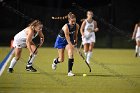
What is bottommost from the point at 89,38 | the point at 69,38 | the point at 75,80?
the point at 75,80

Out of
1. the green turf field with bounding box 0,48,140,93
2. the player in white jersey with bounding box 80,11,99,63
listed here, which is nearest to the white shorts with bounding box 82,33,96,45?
the player in white jersey with bounding box 80,11,99,63

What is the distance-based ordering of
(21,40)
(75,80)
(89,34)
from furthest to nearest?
(89,34)
(21,40)
(75,80)

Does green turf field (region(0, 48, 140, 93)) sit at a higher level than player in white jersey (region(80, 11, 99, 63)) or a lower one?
lower

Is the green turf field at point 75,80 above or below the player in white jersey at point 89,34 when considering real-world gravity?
below

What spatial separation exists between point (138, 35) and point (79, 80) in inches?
408

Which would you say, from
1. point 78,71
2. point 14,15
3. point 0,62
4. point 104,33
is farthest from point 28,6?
point 78,71

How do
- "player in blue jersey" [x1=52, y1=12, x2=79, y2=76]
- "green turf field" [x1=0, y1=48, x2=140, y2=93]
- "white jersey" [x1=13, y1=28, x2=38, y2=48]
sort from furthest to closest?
"white jersey" [x1=13, y1=28, x2=38, y2=48] → "player in blue jersey" [x1=52, y1=12, x2=79, y2=76] → "green turf field" [x1=0, y1=48, x2=140, y2=93]

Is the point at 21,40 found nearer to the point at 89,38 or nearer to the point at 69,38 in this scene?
the point at 69,38

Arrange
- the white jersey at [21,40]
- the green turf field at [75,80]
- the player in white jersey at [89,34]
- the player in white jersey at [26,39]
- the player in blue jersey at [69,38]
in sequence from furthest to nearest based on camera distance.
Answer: the player in white jersey at [89,34] < the white jersey at [21,40] < the player in white jersey at [26,39] < the player in blue jersey at [69,38] < the green turf field at [75,80]

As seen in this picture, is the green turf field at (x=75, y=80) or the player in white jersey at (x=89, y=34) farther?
the player in white jersey at (x=89, y=34)

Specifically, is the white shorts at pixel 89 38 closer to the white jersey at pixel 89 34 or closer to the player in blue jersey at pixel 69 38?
the white jersey at pixel 89 34

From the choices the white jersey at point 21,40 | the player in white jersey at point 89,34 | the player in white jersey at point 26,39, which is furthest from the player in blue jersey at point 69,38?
the player in white jersey at point 89,34

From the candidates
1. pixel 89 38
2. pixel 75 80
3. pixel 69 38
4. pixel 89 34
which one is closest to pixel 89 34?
pixel 89 34

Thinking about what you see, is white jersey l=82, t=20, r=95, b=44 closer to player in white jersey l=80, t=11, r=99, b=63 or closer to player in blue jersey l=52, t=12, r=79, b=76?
player in white jersey l=80, t=11, r=99, b=63
